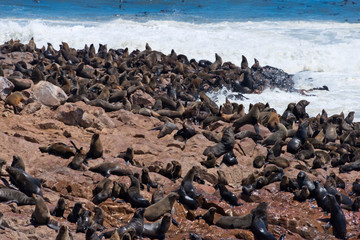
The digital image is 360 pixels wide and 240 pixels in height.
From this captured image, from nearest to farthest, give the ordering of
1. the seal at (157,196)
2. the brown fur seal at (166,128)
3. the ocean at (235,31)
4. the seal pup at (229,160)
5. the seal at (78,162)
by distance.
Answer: the seal at (157,196), the seal at (78,162), the seal pup at (229,160), the brown fur seal at (166,128), the ocean at (235,31)

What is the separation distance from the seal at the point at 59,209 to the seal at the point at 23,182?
545 mm

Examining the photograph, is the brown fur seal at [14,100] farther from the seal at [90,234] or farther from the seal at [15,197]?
the seal at [90,234]

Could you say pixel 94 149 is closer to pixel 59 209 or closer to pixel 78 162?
pixel 78 162

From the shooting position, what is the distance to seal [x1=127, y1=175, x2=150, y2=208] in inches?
327

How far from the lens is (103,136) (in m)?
11.2

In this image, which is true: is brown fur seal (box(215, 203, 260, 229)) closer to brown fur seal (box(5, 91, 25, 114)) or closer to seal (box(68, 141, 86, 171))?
seal (box(68, 141, 86, 171))

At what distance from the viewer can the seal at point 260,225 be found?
775cm

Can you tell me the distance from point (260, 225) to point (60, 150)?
14.4ft

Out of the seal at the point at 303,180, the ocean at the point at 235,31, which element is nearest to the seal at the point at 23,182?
the seal at the point at 303,180

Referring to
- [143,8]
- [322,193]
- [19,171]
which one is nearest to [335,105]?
[322,193]

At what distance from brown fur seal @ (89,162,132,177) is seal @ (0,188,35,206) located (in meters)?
1.95

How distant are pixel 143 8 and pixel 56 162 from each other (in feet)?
131

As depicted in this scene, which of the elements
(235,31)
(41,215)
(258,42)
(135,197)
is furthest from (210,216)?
(235,31)

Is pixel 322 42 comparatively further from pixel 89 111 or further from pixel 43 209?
pixel 43 209
